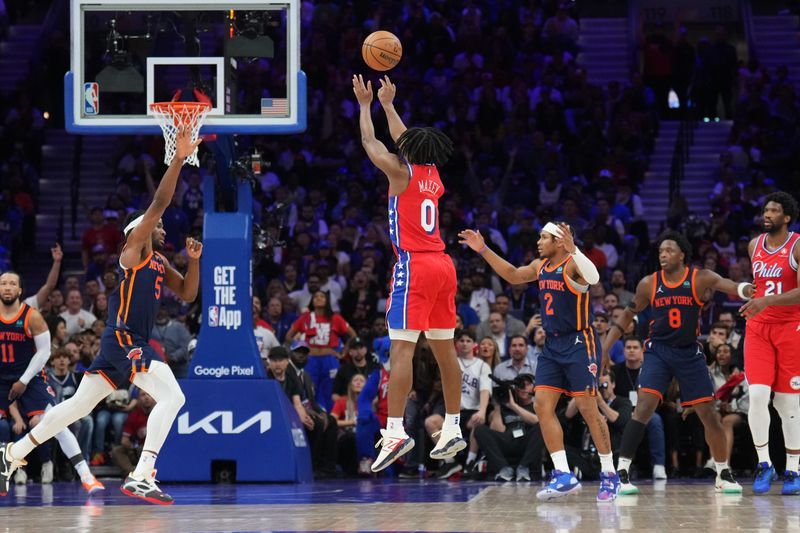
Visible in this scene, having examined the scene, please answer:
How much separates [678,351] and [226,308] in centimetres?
485

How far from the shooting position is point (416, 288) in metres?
9.84

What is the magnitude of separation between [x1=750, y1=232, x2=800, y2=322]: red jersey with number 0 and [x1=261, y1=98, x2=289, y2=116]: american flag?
15.6ft

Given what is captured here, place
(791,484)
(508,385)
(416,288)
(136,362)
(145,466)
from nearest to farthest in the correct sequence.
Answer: (416,288) → (145,466) → (136,362) → (791,484) → (508,385)

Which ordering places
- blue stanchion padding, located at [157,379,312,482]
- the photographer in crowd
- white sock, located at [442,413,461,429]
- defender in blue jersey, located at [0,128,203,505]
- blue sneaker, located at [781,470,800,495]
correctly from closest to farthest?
white sock, located at [442,413,461,429], defender in blue jersey, located at [0,128,203,505], blue sneaker, located at [781,470,800,495], blue stanchion padding, located at [157,379,312,482], the photographer in crowd

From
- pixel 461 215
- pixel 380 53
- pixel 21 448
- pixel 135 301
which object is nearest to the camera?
pixel 380 53

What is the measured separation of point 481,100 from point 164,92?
10124mm

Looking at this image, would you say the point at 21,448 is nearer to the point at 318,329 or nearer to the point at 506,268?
the point at 506,268

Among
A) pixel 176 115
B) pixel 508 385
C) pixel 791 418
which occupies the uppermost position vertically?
pixel 176 115

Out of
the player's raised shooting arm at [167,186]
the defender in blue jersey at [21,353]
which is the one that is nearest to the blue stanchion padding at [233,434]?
the defender in blue jersey at [21,353]

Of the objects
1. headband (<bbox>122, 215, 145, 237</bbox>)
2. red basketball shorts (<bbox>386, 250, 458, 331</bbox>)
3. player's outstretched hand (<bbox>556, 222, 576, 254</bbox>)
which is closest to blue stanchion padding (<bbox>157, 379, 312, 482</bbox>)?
headband (<bbox>122, 215, 145, 237</bbox>)

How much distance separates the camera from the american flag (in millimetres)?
12969

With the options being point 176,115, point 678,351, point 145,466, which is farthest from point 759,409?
point 176,115

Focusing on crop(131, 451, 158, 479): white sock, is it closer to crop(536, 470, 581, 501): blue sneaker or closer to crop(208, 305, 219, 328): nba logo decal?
crop(536, 470, 581, 501): blue sneaker

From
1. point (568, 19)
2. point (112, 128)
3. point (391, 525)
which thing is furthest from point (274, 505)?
point (568, 19)
